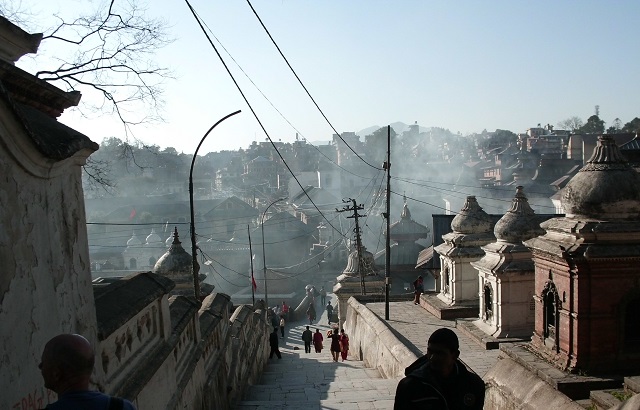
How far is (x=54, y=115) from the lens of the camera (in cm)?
581

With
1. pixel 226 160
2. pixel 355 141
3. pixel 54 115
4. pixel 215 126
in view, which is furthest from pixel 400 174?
pixel 54 115

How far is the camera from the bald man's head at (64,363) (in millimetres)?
3221

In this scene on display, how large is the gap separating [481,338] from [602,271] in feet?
24.2

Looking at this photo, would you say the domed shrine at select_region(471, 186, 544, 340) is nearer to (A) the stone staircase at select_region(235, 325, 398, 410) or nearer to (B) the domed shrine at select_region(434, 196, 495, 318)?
(A) the stone staircase at select_region(235, 325, 398, 410)

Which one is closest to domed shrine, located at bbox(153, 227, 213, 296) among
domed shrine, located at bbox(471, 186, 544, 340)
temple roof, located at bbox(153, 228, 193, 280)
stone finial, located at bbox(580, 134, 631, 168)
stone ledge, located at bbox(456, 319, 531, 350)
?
temple roof, located at bbox(153, 228, 193, 280)

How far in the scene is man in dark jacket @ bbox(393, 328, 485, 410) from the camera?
151 inches

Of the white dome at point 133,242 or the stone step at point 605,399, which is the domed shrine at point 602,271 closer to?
the stone step at point 605,399

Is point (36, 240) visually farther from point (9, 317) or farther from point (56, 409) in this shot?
point (56, 409)

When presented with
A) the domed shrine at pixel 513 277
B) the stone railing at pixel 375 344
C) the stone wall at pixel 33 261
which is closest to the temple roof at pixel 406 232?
the stone railing at pixel 375 344

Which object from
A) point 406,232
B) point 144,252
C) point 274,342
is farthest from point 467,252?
point 144,252

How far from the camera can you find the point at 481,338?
16922 mm

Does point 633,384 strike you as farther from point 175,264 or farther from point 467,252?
point 467,252

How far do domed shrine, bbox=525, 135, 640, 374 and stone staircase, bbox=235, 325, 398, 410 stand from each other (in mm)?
3505

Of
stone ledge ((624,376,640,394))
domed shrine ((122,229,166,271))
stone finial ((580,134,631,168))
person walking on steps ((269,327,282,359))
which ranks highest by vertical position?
stone finial ((580,134,631,168))
